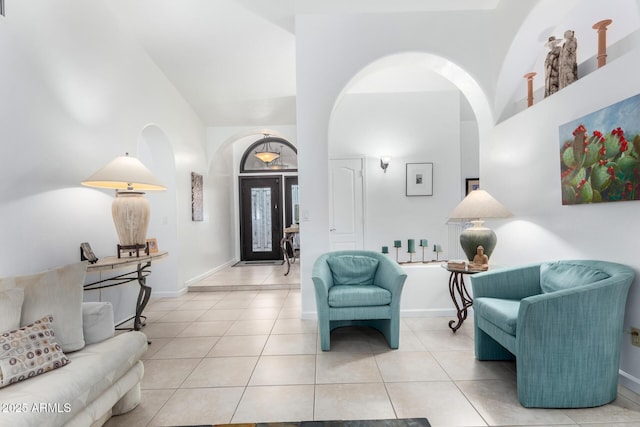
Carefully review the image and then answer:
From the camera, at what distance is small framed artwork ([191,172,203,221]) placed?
4.98m

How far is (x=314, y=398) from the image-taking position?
78.2 inches

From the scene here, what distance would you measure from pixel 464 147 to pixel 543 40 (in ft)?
10.3

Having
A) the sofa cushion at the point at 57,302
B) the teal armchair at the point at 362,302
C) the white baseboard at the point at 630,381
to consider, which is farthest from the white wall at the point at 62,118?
the white baseboard at the point at 630,381

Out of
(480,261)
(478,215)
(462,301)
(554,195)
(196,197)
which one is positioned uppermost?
(196,197)

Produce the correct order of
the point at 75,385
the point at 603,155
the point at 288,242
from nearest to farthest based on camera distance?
the point at 75,385, the point at 603,155, the point at 288,242

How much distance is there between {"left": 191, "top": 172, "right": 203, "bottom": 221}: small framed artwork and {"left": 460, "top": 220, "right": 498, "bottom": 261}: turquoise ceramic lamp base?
401 cm

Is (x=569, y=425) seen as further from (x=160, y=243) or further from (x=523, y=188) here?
(x=160, y=243)

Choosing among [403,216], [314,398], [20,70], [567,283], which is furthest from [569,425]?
[20,70]

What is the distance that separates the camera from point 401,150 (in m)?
5.27

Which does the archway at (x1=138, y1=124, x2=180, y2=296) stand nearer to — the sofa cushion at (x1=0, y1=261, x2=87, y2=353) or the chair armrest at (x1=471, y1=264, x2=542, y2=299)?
the sofa cushion at (x1=0, y1=261, x2=87, y2=353)

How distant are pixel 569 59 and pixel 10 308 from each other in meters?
4.11

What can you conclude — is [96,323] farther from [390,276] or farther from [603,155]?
[603,155]

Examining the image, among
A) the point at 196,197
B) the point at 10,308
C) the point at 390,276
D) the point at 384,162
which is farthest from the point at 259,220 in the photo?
the point at 10,308

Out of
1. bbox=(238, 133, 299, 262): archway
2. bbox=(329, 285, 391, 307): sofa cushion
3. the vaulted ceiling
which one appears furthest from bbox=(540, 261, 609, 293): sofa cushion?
bbox=(238, 133, 299, 262): archway
